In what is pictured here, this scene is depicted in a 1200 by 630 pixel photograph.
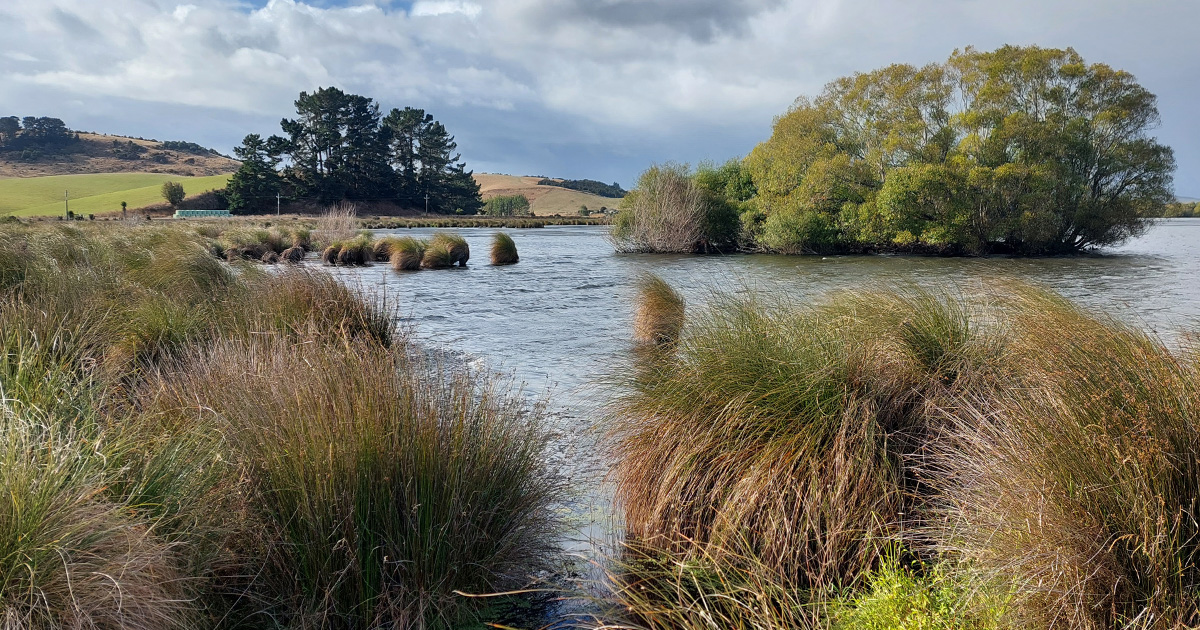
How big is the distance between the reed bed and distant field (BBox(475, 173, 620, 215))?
129 metres

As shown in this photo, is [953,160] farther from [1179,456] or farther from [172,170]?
[172,170]

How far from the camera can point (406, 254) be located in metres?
27.2

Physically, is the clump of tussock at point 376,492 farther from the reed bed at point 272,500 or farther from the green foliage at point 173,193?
the green foliage at point 173,193

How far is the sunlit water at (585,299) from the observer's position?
669cm

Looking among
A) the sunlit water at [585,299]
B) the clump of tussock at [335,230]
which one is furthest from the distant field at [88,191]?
the sunlit water at [585,299]

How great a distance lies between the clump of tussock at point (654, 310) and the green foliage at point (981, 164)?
1192 inches

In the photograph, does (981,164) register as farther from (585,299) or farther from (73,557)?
(73,557)

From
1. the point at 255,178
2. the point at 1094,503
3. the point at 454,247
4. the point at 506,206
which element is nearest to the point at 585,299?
the point at 454,247

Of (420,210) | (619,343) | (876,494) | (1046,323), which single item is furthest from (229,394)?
(420,210)

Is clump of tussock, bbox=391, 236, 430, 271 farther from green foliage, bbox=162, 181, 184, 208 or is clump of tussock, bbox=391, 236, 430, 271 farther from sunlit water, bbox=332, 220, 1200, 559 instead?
green foliage, bbox=162, 181, 184, 208

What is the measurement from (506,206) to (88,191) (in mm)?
62611

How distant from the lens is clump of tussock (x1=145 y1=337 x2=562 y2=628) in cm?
301

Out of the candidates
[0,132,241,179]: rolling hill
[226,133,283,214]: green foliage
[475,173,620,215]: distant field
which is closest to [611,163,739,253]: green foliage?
[226,133,283,214]: green foliage

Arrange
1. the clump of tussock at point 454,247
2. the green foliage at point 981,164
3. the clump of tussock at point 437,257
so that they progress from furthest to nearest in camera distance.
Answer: the green foliage at point 981,164 < the clump of tussock at point 454,247 < the clump of tussock at point 437,257
